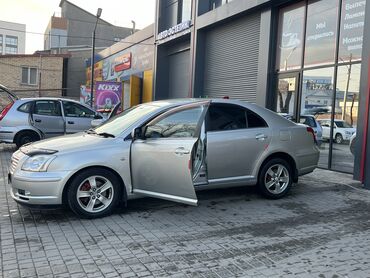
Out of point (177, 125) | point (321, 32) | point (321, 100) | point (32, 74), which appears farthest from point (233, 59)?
point (32, 74)

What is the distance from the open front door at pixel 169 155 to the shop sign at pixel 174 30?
462 inches

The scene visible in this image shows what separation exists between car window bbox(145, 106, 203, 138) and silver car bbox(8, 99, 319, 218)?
0.05 feet

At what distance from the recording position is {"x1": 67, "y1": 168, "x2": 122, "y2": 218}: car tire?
5.57 meters

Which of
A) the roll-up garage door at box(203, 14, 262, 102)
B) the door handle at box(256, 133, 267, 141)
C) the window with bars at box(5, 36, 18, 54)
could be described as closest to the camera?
the door handle at box(256, 133, 267, 141)

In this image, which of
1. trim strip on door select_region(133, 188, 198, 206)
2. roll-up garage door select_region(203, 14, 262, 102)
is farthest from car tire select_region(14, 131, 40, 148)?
trim strip on door select_region(133, 188, 198, 206)

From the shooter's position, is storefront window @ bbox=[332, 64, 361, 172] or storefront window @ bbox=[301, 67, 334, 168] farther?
storefront window @ bbox=[301, 67, 334, 168]

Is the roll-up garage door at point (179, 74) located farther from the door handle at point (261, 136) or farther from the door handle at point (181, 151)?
the door handle at point (181, 151)

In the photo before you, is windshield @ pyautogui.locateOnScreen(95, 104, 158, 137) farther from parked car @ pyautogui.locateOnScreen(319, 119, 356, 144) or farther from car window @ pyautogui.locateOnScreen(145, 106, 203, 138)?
parked car @ pyautogui.locateOnScreen(319, 119, 356, 144)

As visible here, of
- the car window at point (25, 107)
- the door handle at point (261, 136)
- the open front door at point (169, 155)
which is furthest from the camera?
the car window at point (25, 107)

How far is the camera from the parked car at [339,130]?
953 centimetres

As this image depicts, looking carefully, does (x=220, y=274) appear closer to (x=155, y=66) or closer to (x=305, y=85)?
(x=305, y=85)

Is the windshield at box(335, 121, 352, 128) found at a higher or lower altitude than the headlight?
higher

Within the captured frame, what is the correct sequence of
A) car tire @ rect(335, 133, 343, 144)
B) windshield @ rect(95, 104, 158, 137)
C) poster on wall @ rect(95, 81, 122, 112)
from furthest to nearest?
poster on wall @ rect(95, 81, 122, 112)
car tire @ rect(335, 133, 343, 144)
windshield @ rect(95, 104, 158, 137)

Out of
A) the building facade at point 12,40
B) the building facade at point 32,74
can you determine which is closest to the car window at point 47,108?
the building facade at point 32,74
